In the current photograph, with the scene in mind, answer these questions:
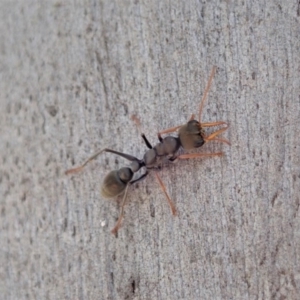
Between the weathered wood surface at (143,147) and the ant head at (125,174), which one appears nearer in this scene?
the weathered wood surface at (143,147)

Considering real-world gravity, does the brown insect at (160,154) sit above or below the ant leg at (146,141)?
below

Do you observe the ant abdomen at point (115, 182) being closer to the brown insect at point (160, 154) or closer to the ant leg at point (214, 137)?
the brown insect at point (160, 154)

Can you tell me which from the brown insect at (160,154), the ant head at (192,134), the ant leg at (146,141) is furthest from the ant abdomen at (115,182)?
the ant head at (192,134)

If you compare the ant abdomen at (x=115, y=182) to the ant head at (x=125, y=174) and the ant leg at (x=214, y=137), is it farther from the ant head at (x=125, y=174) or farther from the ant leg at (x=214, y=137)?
the ant leg at (x=214, y=137)

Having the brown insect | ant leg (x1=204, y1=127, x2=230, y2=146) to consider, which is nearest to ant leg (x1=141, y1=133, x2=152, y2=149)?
the brown insect

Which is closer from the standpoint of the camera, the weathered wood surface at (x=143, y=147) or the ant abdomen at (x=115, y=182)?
the weathered wood surface at (x=143, y=147)

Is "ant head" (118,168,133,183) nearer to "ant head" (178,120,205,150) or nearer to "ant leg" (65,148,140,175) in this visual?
"ant leg" (65,148,140,175)

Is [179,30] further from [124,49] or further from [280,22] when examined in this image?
[280,22]

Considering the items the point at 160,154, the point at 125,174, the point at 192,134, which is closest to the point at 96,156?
the point at 125,174
